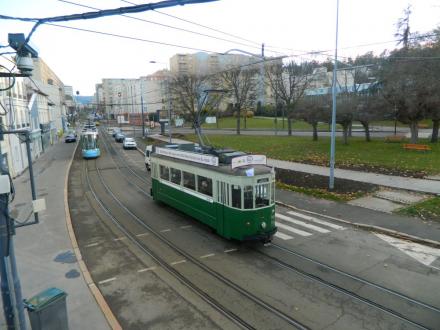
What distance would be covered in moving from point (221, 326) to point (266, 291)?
1.78m

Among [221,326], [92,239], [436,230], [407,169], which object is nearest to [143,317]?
[221,326]

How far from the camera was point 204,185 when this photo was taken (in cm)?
1187

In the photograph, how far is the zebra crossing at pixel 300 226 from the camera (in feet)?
40.0

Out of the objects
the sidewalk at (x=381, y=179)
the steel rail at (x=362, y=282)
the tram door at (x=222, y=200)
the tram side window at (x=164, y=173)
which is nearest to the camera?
the steel rail at (x=362, y=282)

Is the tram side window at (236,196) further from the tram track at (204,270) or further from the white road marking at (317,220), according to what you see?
the white road marking at (317,220)

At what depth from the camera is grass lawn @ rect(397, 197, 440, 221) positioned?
13211mm

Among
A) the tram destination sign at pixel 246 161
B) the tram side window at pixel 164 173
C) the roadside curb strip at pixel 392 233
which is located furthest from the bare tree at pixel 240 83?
the tram destination sign at pixel 246 161

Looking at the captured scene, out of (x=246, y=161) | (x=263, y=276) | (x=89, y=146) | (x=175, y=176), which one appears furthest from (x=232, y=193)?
(x=89, y=146)

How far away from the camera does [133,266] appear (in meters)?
9.86

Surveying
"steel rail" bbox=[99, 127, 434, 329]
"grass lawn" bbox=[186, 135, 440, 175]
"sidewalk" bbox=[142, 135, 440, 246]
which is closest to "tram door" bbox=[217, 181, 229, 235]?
"steel rail" bbox=[99, 127, 434, 329]

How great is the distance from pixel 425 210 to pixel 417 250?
4060 mm

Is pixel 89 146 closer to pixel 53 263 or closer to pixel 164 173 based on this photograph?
pixel 164 173

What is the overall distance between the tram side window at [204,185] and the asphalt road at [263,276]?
170cm

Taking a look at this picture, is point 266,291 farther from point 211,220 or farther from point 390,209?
point 390,209
